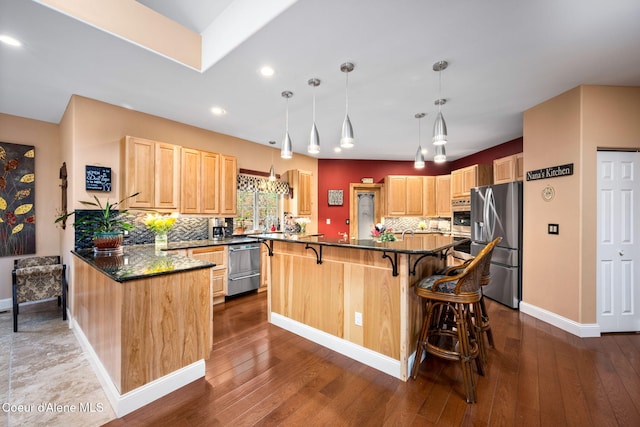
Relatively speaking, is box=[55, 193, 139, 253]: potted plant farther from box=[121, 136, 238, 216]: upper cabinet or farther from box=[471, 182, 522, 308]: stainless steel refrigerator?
box=[471, 182, 522, 308]: stainless steel refrigerator

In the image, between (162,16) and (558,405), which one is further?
(162,16)

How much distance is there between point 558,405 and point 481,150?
16.7 feet

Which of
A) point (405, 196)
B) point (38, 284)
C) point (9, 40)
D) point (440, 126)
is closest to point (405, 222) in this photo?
point (405, 196)

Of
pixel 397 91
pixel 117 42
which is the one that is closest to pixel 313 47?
pixel 397 91

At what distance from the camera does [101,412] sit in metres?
1.82

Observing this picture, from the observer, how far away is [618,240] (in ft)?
9.93

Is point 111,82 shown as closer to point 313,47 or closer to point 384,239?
point 313,47

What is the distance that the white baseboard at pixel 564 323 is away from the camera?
2.93m

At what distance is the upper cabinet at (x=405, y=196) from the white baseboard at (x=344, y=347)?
13.8 ft

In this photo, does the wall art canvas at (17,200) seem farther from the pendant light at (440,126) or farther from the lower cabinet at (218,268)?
the pendant light at (440,126)

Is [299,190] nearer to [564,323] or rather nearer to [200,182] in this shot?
[200,182]

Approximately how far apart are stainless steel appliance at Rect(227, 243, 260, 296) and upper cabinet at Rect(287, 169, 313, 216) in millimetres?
1569

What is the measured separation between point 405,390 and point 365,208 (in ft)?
16.9

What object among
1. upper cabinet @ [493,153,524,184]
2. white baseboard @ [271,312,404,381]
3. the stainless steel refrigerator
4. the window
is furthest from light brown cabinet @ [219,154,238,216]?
upper cabinet @ [493,153,524,184]
